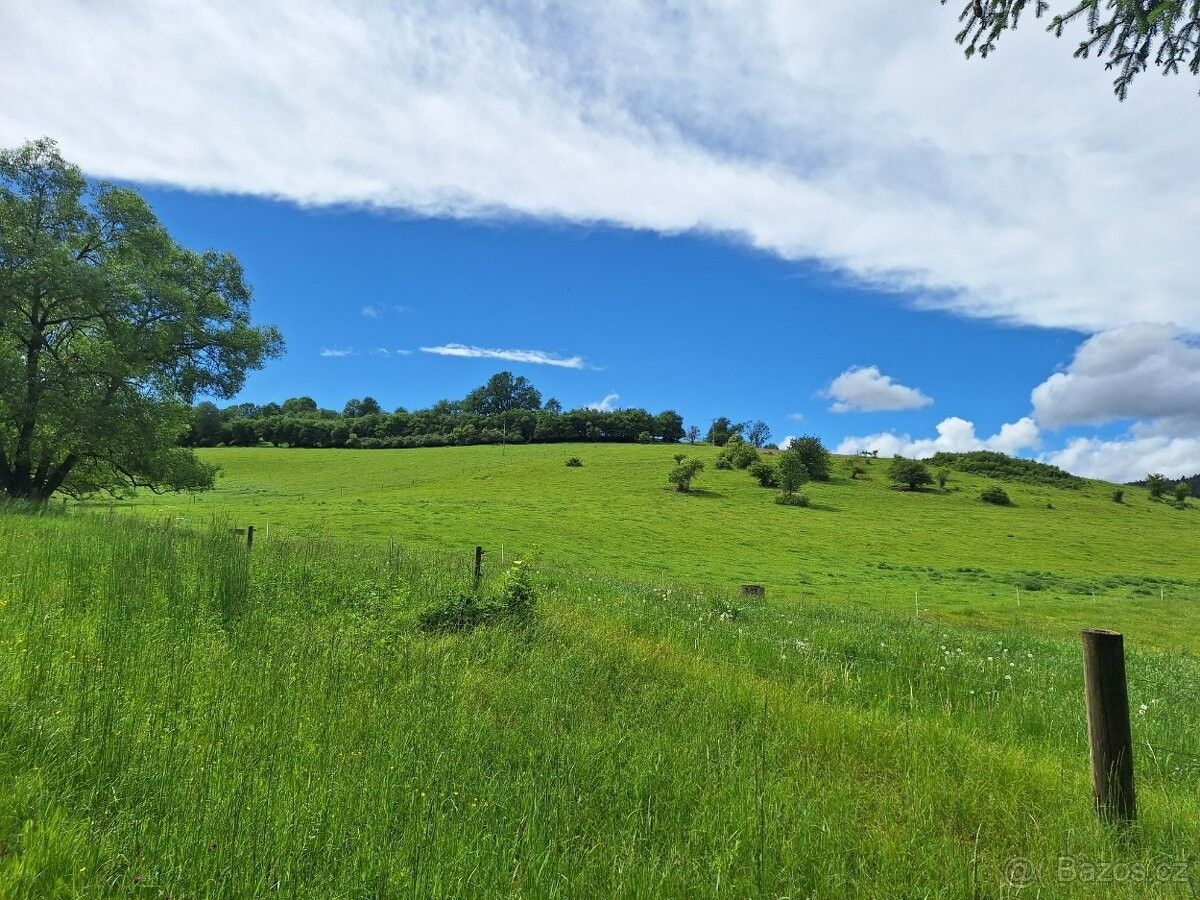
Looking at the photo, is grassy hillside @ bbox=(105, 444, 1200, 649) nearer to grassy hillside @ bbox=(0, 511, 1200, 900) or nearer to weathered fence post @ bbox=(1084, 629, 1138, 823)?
grassy hillside @ bbox=(0, 511, 1200, 900)

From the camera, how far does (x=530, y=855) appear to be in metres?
A: 3.47

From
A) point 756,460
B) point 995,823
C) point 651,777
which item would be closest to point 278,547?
point 651,777

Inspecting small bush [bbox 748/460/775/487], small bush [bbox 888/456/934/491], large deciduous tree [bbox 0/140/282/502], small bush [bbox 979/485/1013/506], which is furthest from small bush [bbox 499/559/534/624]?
small bush [bbox 979/485/1013/506]

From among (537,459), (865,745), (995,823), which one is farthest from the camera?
(537,459)

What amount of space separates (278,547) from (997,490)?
301ft

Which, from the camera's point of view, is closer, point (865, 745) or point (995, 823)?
point (995, 823)

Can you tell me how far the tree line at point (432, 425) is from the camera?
112812mm

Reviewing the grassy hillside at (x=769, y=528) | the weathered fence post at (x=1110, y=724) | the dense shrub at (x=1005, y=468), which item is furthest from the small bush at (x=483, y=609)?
the dense shrub at (x=1005, y=468)

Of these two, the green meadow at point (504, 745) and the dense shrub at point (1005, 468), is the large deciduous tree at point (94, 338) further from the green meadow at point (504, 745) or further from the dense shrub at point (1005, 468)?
the dense shrub at point (1005, 468)

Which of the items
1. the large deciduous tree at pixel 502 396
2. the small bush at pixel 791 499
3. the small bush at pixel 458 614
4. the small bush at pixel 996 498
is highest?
the large deciduous tree at pixel 502 396

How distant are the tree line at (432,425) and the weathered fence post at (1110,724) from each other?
371 feet

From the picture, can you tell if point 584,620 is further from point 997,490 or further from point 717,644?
point 997,490

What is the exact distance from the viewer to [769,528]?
55.1 metres

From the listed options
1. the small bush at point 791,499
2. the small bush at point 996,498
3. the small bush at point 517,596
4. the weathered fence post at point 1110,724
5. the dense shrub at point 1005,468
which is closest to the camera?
the weathered fence post at point 1110,724
